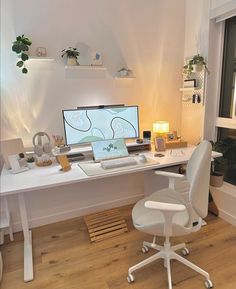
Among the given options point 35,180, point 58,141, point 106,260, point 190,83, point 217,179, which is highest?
point 190,83

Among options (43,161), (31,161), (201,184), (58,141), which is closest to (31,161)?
(31,161)

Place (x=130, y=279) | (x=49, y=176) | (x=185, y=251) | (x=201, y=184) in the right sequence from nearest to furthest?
(x=201, y=184)
(x=130, y=279)
(x=49, y=176)
(x=185, y=251)

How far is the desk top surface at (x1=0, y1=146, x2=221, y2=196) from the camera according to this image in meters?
1.53

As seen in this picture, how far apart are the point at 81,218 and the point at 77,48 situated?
1671mm

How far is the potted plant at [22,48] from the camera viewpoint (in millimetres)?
1825

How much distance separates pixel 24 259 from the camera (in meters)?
1.78

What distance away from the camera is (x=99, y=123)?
216cm

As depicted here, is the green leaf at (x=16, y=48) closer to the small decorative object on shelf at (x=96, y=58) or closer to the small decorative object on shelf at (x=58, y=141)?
the small decorative object on shelf at (x=96, y=58)

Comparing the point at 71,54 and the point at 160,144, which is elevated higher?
the point at 71,54

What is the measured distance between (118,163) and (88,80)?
90 centimetres

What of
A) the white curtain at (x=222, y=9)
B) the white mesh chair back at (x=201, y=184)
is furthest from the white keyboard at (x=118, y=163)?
the white curtain at (x=222, y=9)

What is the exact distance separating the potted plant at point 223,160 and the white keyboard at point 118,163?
939 mm

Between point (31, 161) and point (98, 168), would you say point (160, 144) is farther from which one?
point (31, 161)

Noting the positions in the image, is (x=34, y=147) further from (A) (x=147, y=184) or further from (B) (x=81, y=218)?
(A) (x=147, y=184)
